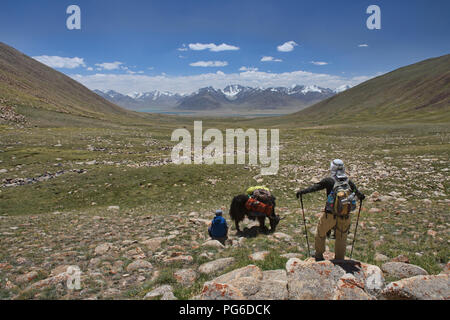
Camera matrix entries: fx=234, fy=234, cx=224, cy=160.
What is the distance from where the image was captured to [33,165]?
25.2 metres

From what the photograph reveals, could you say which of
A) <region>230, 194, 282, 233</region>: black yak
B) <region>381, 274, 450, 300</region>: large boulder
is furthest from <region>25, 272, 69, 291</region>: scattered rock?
<region>381, 274, 450, 300</region>: large boulder

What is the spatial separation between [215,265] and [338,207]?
387 cm

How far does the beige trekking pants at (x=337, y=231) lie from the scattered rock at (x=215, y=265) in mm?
2716

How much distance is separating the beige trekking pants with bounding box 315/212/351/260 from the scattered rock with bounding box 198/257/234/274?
272 cm

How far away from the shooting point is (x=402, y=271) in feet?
19.4

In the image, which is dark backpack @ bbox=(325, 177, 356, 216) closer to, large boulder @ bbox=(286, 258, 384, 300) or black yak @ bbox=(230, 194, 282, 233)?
large boulder @ bbox=(286, 258, 384, 300)

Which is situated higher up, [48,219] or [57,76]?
[57,76]

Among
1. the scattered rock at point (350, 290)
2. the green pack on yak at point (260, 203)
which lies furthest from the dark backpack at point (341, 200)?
the green pack on yak at point (260, 203)

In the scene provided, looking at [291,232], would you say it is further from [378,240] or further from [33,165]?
[33,165]

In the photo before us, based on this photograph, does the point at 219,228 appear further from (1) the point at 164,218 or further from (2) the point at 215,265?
(1) the point at 164,218

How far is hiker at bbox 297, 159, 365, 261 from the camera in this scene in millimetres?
6078

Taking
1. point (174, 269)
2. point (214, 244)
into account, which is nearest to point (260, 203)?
point (214, 244)
